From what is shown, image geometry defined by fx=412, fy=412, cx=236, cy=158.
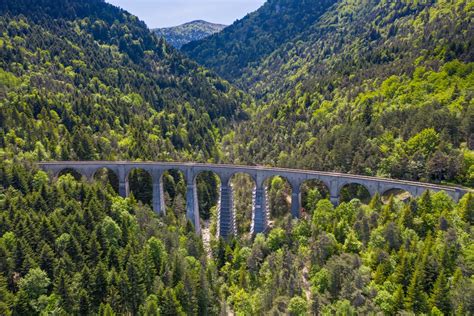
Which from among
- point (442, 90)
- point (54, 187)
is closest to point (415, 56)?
point (442, 90)

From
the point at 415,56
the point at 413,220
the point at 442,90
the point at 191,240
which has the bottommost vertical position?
the point at 191,240

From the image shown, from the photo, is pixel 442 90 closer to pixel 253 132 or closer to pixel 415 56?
pixel 415 56

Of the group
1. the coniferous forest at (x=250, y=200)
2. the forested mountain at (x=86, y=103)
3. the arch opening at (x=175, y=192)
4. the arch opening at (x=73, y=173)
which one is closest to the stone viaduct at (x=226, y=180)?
the arch opening at (x=73, y=173)

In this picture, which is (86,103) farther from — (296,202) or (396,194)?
(396,194)

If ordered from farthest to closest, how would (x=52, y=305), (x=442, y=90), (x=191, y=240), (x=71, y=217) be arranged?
1. (x=442, y=90)
2. (x=191, y=240)
3. (x=71, y=217)
4. (x=52, y=305)

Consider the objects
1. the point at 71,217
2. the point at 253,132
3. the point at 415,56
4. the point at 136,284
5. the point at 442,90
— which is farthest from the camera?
the point at 253,132

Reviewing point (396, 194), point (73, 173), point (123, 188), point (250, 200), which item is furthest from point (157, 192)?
point (396, 194)
